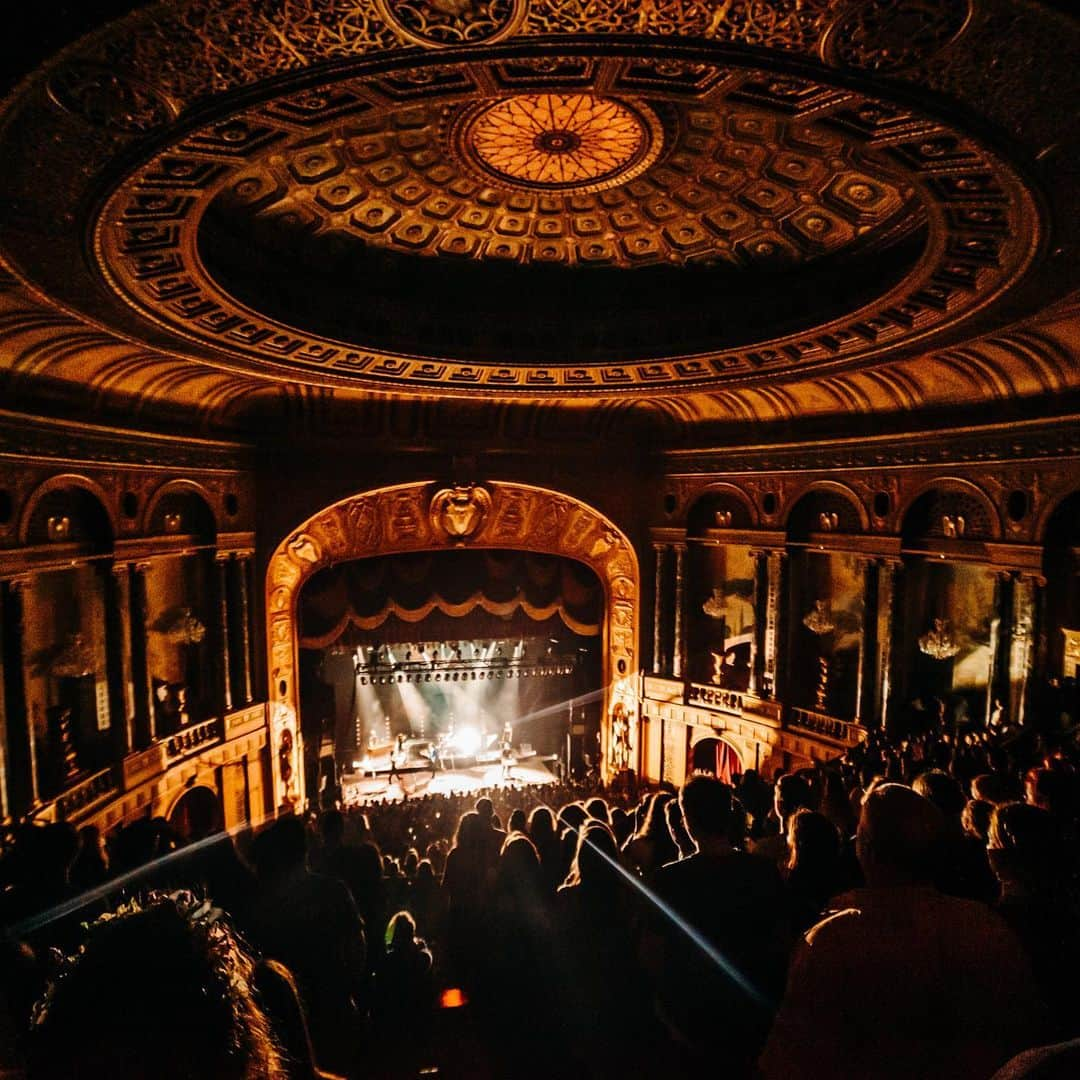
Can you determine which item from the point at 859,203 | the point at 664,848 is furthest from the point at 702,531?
the point at 664,848

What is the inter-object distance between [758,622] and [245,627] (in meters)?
9.86

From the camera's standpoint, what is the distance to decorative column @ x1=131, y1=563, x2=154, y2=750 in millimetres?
10695

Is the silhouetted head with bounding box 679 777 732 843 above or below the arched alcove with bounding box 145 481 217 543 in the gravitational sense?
below

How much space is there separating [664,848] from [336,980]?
8.72 feet

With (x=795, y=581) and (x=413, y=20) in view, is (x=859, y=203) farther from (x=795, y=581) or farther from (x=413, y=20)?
(x=795, y=581)

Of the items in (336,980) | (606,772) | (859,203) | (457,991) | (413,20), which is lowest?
(606,772)

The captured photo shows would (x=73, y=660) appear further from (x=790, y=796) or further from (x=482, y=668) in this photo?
(x=790, y=796)

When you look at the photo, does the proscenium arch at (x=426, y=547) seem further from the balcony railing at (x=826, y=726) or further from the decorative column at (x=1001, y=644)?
the decorative column at (x=1001, y=644)

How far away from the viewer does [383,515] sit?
550 inches

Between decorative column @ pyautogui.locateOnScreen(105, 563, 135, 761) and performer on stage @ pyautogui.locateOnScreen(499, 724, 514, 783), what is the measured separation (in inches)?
435

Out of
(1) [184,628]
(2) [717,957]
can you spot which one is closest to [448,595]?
(1) [184,628]

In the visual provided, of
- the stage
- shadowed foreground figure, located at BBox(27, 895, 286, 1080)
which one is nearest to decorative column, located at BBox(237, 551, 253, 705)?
the stage

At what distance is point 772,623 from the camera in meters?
13.4

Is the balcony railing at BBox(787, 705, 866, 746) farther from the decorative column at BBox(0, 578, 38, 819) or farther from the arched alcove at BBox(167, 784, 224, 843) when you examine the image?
the decorative column at BBox(0, 578, 38, 819)
